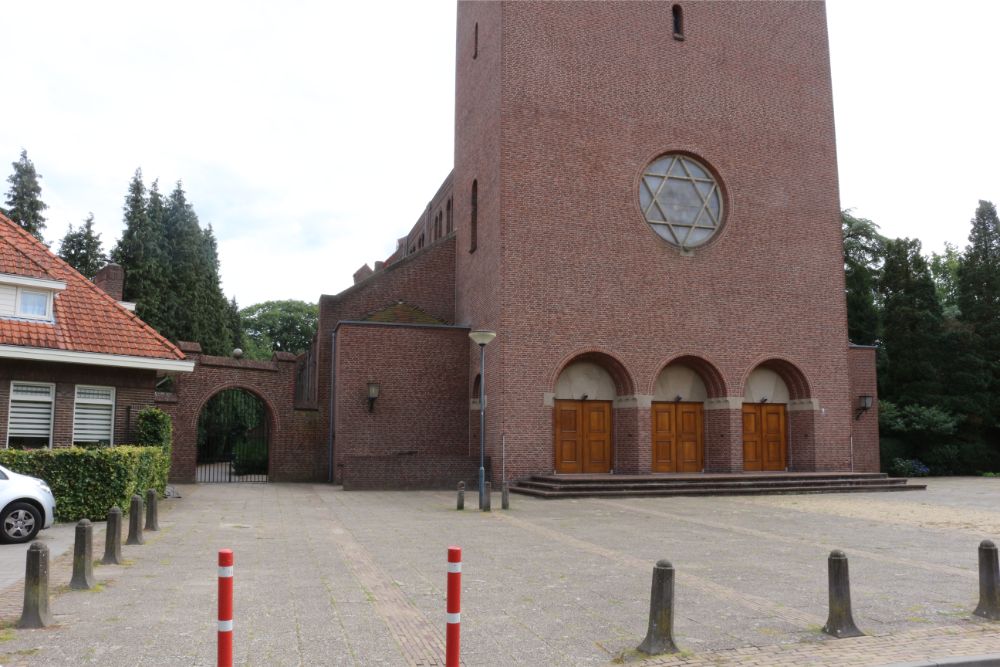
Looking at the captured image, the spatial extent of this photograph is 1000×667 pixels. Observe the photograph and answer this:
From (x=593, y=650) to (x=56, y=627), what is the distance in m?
4.34

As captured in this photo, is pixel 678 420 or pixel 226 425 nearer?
pixel 678 420

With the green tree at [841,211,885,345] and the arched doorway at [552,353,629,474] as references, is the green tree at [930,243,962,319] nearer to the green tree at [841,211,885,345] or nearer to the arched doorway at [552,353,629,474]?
the green tree at [841,211,885,345]

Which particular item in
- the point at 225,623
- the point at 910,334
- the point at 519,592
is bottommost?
the point at 519,592

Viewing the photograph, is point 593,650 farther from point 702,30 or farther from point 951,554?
point 702,30

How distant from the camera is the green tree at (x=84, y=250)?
46812mm

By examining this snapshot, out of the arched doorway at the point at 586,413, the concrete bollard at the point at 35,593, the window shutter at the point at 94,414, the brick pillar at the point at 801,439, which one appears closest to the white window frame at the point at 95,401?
the window shutter at the point at 94,414

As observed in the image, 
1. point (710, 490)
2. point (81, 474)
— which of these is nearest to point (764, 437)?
point (710, 490)

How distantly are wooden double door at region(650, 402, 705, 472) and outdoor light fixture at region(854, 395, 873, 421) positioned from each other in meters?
6.58

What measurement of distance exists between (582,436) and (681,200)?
807 centimetres

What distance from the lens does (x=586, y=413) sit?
77.3 ft

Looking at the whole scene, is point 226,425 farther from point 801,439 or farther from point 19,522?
point 19,522

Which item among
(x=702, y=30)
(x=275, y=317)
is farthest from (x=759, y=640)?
(x=275, y=317)

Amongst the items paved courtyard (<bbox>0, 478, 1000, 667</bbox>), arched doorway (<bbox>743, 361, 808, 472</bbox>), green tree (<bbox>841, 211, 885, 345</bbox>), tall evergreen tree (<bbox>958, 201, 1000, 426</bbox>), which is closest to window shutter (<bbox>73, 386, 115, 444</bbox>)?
paved courtyard (<bbox>0, 478, 1000, 667</bbox>)

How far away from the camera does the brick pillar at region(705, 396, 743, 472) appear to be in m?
23.9
